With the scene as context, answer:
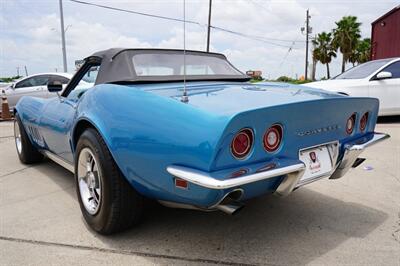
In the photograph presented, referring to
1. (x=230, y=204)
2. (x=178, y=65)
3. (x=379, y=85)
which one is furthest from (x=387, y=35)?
(x=230, y=204)

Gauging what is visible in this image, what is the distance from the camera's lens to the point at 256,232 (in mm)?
2686

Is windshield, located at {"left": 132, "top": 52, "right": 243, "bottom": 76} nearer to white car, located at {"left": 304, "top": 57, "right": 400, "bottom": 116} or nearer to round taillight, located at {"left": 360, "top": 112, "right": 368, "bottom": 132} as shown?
round taillight, located at {"left": 360, "top": 112, "right": 368, "bottom": 132}

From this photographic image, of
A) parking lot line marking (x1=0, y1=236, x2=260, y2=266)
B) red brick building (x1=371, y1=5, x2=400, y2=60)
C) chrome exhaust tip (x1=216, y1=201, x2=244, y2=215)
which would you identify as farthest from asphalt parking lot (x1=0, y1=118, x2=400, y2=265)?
red brick building (x1=371, y1=5, x2=400, y2=60)

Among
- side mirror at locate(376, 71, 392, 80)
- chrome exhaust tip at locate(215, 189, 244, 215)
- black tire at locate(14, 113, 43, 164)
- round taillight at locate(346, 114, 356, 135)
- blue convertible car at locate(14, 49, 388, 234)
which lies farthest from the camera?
side mirror at locate(376, 71, 392, 80)

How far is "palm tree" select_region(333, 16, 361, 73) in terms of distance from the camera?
38.2 meters

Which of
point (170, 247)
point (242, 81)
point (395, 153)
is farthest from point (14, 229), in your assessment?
point (395, 153)

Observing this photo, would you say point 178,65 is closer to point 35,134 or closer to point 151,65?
point 151,65

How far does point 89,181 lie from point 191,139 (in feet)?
3.94

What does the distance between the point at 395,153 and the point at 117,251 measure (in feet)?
13.6

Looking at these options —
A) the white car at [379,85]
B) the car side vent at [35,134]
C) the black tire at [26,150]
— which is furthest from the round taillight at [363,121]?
the white car at [379,85]

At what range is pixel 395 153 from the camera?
512cm

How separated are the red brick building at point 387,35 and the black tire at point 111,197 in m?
18.3

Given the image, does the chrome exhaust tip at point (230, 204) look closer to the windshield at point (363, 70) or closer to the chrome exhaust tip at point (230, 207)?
the chrome exhaust tip at point (230, 207)

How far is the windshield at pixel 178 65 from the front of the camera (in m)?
3.11
